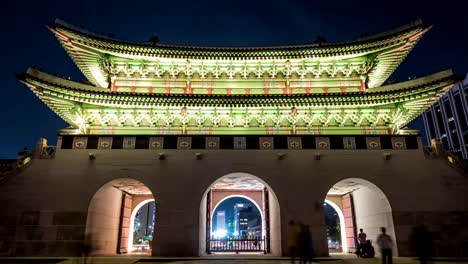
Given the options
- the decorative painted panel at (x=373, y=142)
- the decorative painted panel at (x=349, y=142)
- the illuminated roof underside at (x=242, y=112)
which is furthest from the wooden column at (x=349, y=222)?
the illuminated roof underside at (x=242, y=112)

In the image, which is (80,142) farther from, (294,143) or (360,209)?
(360,209)

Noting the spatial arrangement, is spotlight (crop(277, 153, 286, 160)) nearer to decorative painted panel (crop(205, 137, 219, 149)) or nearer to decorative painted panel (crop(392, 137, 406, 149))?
decorative painted panel (crop(205, 137, 219, 149))

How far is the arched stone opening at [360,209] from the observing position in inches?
569

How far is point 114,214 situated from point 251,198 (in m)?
9.20

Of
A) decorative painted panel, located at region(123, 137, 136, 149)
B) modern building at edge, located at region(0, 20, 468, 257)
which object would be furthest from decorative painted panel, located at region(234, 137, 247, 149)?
decorative painted panel, located at region(123, 137, 136, 149)

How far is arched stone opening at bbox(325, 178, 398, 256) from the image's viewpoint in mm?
14445

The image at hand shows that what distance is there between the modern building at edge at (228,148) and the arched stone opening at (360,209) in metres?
0.10

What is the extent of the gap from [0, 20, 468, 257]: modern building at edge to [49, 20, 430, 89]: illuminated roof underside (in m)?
0.07

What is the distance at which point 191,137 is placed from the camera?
602 inches

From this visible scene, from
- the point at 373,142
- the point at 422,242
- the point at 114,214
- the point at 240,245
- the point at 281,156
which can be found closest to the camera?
the point at 422,242

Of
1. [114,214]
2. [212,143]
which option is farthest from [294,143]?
[114,214]

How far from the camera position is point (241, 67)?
59.2ft

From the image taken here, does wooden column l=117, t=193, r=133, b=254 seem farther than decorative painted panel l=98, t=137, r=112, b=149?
Yes

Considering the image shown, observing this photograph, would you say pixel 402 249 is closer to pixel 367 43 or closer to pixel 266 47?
pixel 367 43
